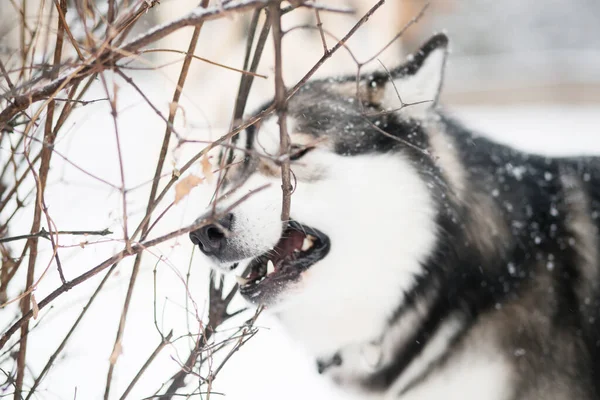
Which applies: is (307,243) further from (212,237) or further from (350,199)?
(212,237)

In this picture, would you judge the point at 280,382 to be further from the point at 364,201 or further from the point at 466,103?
the point at 466,103

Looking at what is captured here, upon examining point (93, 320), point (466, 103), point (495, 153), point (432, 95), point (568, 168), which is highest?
point (466, 103)

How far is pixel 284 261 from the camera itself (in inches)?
61.2

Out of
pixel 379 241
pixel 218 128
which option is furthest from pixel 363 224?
pixel 218 128

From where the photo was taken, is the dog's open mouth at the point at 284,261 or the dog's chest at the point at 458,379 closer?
the dog's open mouth at the point at 284,261

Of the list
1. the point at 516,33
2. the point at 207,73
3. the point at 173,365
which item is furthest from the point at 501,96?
the point at 173,365

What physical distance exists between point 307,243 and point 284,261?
0.09m

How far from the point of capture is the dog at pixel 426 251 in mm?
1572

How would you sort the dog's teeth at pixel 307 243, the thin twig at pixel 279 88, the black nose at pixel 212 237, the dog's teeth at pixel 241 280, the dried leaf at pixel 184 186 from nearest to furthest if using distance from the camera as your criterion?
the thin twig at pixel 279 88, the dried leaf at pixel 184 186, the black nose at pixel 212 237, the dog's teeth at pixel 241 280, the dog's teeth at pixel 307 243

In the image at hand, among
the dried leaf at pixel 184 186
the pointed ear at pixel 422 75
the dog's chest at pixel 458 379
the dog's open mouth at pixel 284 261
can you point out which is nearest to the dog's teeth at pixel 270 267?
the dog's open mouth at pixel 284 261

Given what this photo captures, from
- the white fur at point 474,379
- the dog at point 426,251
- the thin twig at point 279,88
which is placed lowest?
the white fur at point 474,379

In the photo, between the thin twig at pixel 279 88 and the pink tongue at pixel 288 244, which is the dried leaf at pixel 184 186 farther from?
the pink tongue at pixel 288 244

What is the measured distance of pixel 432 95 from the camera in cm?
161

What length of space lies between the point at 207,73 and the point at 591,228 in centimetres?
336
